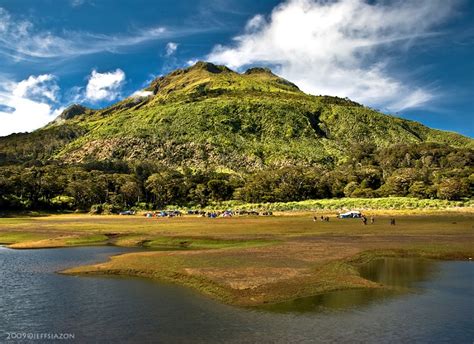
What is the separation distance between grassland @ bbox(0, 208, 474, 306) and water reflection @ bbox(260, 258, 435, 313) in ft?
3.83

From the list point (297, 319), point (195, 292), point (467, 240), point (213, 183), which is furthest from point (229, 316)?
point (213, 183)

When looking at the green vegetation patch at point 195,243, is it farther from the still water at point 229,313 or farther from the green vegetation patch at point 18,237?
the still water at point 229,313

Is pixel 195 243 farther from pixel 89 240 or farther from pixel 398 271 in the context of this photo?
pixel 398 271

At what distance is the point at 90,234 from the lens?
75.6 m

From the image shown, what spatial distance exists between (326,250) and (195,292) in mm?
23240

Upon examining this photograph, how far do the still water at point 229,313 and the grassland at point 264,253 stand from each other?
242 centimetres

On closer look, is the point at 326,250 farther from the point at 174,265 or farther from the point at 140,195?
the point at 140,195

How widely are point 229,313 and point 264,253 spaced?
920 inches

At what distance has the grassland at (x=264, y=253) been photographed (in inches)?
1308

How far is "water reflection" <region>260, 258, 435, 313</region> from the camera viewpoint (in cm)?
2745

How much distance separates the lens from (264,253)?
49.2 m

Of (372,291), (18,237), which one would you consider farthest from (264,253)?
(18,237)

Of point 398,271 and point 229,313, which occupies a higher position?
point 398,271

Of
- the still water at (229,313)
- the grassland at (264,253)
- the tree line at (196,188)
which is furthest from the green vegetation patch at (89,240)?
the tree line at (196,188)
